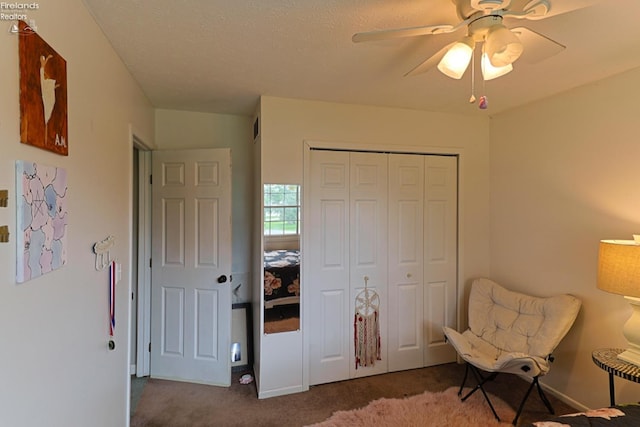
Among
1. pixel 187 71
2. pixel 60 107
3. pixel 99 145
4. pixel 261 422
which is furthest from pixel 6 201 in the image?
pixel 261 422

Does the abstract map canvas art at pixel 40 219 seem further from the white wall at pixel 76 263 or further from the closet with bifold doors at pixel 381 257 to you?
the closet with bifold doors at pixel 381 257

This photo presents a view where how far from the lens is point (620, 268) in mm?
1792

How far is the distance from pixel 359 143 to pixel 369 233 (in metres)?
0.81

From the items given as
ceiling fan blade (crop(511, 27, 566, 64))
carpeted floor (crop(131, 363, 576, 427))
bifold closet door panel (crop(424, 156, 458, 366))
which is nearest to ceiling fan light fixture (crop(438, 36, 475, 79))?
ceiling fan blade (crop(511, 27, 566, 64))

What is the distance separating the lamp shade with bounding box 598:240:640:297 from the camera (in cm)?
173

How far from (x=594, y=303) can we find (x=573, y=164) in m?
1.02

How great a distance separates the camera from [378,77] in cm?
221

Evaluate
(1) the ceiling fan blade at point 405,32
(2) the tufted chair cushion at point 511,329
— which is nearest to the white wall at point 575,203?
(2) the tufted chair cushion at point 511,329

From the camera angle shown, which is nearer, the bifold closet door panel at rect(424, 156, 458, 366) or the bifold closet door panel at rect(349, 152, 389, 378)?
the bifold closet door panel at rect(349, 152, 389, 378)

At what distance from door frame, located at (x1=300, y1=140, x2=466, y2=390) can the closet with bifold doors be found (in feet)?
0.11

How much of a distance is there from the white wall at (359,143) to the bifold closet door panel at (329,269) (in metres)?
0.16

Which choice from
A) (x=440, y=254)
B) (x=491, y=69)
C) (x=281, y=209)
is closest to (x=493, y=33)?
(x=491, y=69)

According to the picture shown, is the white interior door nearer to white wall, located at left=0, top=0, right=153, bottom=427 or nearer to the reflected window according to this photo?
the reflected window

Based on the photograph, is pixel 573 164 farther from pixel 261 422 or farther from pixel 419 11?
pixel 261 422
